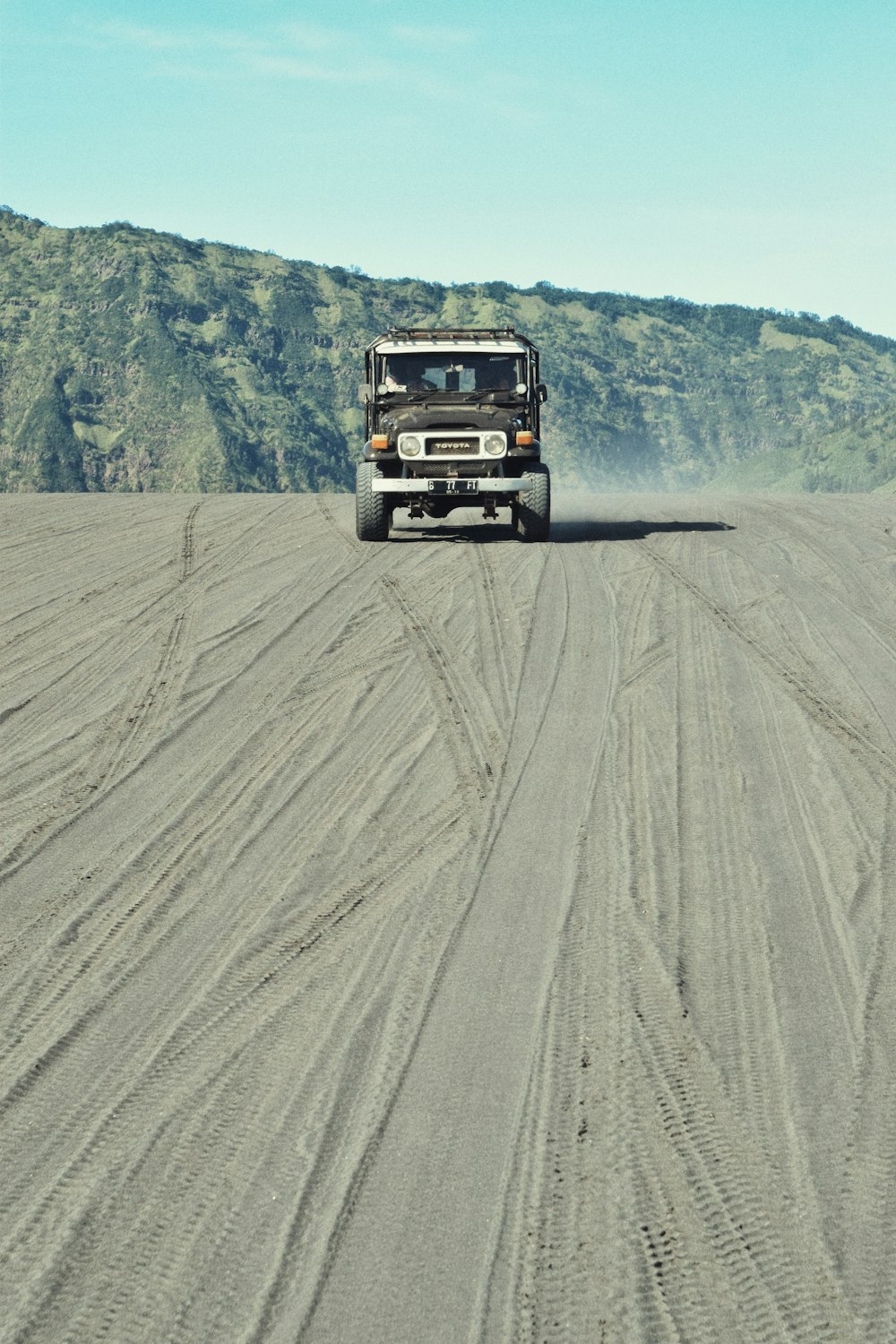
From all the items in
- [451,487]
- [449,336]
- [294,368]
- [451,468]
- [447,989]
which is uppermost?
[294,368]

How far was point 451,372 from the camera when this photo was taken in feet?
51.8

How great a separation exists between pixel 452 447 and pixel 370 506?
4.22ft

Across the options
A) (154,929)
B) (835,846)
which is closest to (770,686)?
(835,846)

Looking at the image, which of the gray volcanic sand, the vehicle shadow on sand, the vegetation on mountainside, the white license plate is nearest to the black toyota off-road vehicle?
A: the white license plate

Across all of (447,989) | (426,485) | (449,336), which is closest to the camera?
(447,989)

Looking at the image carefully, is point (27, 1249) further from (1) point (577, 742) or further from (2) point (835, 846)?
(1) point (577, 742)

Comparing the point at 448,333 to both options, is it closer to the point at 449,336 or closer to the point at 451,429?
the point at 449,336

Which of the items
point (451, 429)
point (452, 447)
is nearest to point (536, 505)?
point (452, 447)

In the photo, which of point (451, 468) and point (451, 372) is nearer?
point (451, 468)

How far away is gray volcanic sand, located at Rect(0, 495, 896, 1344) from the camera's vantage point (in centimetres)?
339

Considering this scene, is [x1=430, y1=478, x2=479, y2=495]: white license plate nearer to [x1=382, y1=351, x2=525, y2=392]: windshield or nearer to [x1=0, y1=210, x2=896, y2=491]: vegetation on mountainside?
[x1=382, y1=351, x2=525, y2=392]: windshield

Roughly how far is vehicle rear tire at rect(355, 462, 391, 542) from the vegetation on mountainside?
4002 inches

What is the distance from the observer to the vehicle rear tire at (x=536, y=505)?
15438 mm

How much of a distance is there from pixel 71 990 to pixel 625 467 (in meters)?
140
